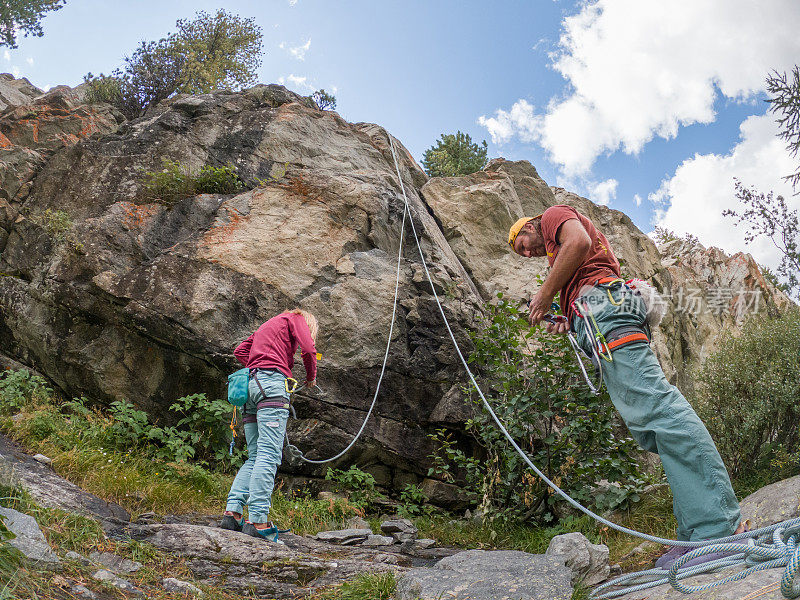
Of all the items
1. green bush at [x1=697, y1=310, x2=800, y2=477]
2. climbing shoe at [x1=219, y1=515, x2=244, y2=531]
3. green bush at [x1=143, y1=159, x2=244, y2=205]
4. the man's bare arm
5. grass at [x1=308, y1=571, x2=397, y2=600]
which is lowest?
grass at [x1=308, y1=571, x2=397, y2=600]

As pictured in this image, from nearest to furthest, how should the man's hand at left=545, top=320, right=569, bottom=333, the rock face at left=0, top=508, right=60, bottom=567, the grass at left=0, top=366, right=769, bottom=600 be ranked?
the rock face at left=0, top=508, right=60, bottom=567
the man's hand at left=545, top=320, right=569, bottom=333
the grass at left=0, top=366, right=769, bottom=600

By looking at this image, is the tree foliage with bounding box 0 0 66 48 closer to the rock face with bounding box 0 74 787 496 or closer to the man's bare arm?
the rock face with bounding box 0 74 787 496

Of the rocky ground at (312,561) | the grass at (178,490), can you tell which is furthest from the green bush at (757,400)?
the rocky ground at (312,561)

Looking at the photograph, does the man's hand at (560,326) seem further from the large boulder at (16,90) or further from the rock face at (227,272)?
the large boulder at (16,90)

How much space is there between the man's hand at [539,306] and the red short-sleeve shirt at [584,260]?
0.14m

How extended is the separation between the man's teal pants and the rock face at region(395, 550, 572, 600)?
2.35ft

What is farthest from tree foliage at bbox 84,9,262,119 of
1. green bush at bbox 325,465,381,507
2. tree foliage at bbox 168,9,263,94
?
green bush at bbox 325,465,381,507

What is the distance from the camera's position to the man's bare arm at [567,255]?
3.65m

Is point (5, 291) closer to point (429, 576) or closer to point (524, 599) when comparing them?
point (429, 576)

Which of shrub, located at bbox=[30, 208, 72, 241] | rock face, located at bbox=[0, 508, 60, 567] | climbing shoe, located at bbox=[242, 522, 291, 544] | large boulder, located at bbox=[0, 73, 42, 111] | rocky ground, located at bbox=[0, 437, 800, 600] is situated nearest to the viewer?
rock face, located at bbox=[0, 508, 60, 567]

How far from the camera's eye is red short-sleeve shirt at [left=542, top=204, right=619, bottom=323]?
374 centimetres

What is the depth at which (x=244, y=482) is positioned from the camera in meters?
4.61

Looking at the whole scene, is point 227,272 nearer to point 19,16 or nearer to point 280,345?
point 280,345

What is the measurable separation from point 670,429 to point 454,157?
13.4 m
